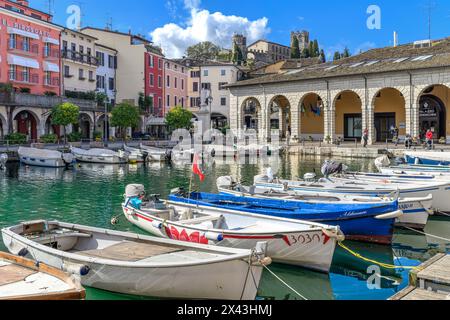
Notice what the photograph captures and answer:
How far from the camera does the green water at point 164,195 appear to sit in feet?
32.8

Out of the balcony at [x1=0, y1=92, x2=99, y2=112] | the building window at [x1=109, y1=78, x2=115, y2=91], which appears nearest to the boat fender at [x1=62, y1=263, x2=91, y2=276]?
the balcony at [x1=0, y1=92, x2=99, y2=112]

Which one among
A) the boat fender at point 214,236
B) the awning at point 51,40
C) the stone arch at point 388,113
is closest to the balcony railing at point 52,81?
the awning at point 51,40

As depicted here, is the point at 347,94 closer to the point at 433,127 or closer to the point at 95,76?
the point at 433,127

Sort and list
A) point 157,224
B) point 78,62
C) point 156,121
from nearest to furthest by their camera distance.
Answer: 1. point 157,224
2. point 78,62
3. point 156,121

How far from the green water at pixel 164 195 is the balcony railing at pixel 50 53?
18263 millimetres

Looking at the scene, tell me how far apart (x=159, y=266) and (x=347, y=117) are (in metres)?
45.7

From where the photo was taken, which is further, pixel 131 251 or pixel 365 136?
pixel 365 136

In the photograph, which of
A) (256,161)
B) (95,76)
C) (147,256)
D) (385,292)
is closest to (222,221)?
(147,256)

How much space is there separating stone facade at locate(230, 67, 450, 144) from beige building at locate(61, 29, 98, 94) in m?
17.0

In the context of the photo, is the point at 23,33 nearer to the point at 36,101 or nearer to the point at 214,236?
the point at 36,101

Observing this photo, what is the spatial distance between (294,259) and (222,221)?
2421 millimetres

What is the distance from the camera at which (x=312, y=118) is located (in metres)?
54.1

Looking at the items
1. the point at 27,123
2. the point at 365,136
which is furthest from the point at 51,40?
the point at 365,136

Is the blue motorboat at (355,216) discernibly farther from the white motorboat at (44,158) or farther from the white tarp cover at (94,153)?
the white tarp cover at (94,153)
